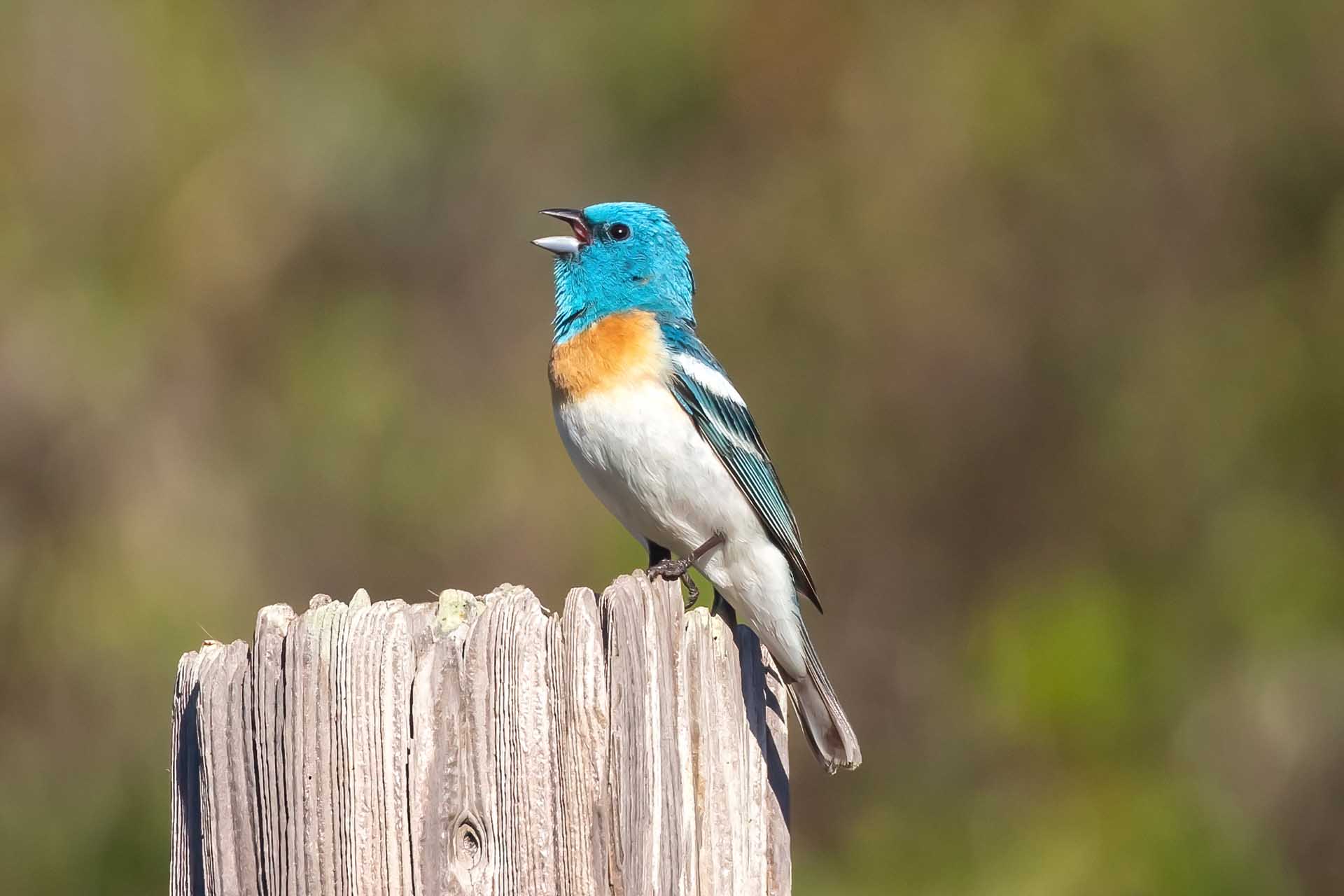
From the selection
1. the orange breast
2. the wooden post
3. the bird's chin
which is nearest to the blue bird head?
the bird's chin

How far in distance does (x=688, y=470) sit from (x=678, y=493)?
77 millimetres

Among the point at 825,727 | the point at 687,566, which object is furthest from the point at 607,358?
the point at 825,727

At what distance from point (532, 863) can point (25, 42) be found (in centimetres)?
717

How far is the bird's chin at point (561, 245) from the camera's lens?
5293 mm

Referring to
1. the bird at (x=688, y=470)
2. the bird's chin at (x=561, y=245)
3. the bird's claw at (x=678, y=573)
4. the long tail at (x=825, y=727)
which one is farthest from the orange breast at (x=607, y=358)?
the long tail at (x=825, y=727)

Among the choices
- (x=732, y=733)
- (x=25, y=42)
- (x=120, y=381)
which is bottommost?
(x=732, y=733)

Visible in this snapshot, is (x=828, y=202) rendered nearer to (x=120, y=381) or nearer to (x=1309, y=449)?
(x=1309, y=449)

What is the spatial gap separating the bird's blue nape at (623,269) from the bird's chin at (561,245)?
0.04 feet

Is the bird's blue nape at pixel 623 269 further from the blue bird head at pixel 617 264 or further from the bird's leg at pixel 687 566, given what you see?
the bird's leg at pixel 687 566

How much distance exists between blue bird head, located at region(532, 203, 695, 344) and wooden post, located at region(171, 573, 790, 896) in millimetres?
2577

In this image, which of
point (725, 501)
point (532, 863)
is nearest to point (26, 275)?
point (725, 501)

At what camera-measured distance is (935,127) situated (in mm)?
8984

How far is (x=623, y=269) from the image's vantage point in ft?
17.5

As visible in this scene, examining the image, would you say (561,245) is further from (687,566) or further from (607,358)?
(687,566)
